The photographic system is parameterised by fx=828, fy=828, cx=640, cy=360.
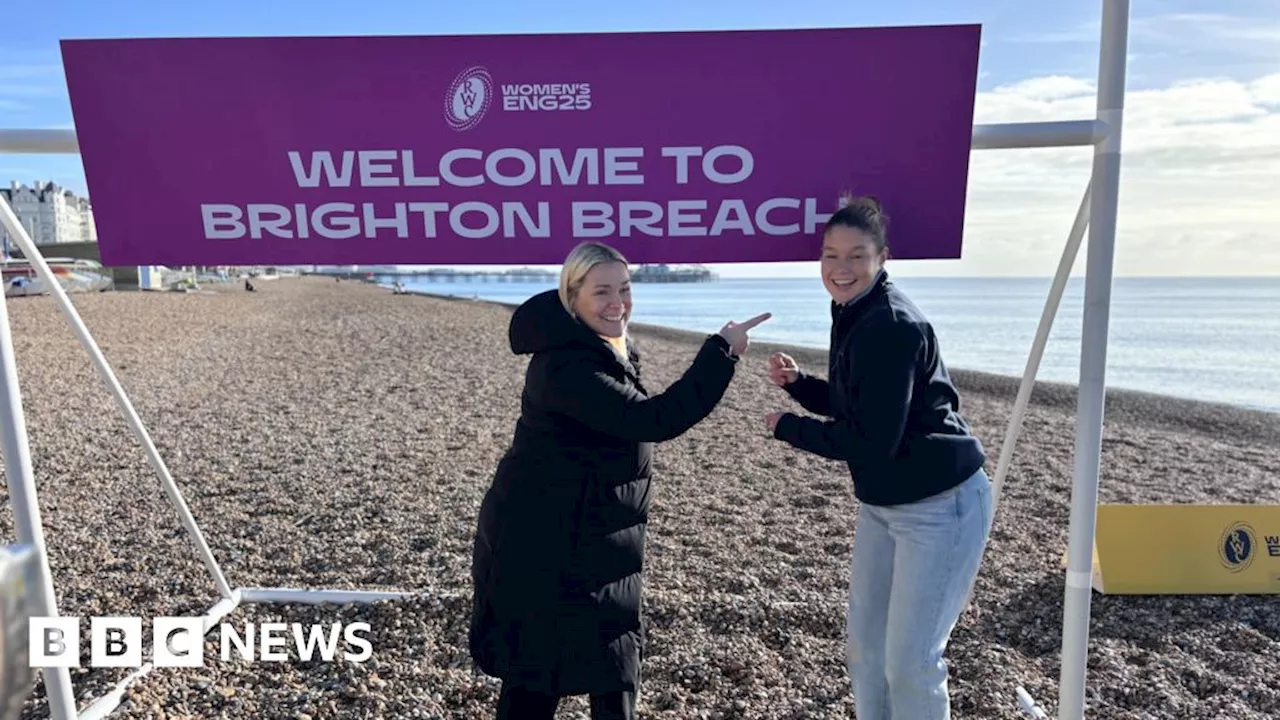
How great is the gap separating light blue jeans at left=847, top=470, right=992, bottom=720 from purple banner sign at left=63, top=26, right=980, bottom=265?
1.07 meters

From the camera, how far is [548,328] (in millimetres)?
2312

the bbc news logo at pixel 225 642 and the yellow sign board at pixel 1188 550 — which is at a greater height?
the yellow sign board at pixel 1188 550

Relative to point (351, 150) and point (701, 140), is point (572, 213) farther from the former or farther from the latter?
point (351, 150)

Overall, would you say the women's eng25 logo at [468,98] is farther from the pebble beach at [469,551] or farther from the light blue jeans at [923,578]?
the pebble beach at [469,551]

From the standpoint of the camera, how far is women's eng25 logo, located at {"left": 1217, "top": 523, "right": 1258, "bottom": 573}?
4480mm

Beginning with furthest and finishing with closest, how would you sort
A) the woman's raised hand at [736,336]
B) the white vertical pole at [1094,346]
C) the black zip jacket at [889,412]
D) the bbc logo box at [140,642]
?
1. the bbc logo box at [140,642]
2. the white vertical pole at [1094,346]
3. the woman's raised hand at [736,336]
4. the black zip jacket at [889,412]

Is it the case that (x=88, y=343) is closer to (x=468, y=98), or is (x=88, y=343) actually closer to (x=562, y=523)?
(x=468, y=98)

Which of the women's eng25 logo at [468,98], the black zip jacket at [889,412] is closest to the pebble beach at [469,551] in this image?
the black zip jacket at [889,412]

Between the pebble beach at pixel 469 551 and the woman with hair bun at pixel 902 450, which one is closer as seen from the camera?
the woman with hair bun at pixel 902 450

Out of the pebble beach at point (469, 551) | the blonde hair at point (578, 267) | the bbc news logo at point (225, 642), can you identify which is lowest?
the pebble beach at point (469, 551)

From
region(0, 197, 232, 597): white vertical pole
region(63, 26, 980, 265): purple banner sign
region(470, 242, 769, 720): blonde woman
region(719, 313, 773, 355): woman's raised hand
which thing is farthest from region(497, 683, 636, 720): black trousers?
region(0, 197, 232, 597): white vertical pole

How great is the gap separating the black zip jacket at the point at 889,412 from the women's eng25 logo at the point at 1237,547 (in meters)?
3.00

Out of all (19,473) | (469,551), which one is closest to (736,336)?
(19,473)

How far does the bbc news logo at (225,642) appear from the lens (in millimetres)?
3627
